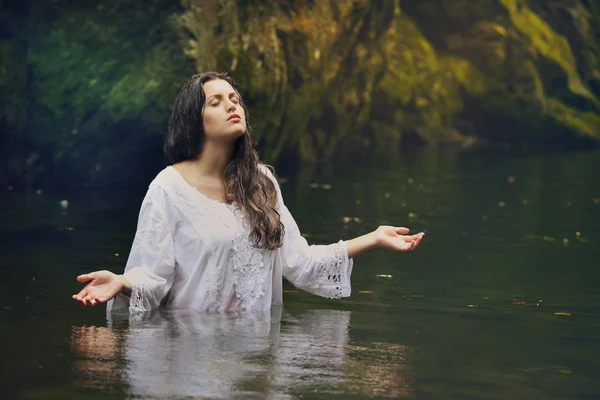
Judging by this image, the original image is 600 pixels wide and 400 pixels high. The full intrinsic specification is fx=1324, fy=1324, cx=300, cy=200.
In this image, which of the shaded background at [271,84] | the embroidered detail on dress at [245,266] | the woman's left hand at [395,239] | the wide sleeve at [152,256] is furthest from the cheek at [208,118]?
the shaded background at [271,84]

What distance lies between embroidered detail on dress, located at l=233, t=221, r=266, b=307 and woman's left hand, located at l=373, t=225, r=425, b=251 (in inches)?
25.6

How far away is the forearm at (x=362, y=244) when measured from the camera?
276 inches

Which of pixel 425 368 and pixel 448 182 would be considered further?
pixel 448 182

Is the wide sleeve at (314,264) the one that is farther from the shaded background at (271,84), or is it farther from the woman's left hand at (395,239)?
the shaded background at (271,84)

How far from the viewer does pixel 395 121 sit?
31281 millimetres

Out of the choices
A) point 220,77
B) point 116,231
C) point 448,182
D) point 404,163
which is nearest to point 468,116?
point 404,163

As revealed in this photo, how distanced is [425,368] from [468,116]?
1108 inches

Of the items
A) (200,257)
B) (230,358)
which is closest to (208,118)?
(200,257)

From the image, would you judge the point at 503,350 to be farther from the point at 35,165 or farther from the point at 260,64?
the point at 260,64

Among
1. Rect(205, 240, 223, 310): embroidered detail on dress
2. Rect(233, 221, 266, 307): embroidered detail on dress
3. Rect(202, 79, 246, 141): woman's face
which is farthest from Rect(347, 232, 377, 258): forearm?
Rect(202, 79, 246, 141): woman's face

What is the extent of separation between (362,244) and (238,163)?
31.4 inches

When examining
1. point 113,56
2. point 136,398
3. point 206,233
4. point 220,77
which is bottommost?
point 136,398

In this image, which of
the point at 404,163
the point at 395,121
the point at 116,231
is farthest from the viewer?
the point at 395,121

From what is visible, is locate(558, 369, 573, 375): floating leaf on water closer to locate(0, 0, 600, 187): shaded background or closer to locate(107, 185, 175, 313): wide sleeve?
locate(107, 185, 175, 313): wide sleeve
